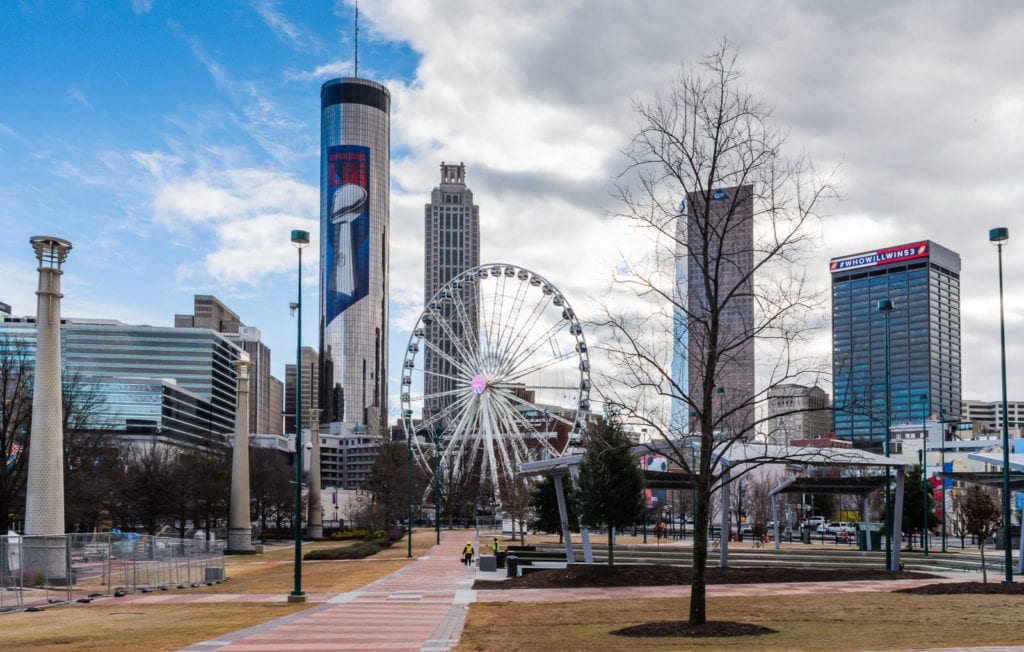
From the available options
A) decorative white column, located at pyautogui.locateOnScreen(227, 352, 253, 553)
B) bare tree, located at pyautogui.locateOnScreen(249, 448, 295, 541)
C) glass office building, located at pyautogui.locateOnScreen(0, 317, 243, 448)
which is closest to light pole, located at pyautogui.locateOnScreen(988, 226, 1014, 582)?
decorative white column, located at pyautogui.locateOnScreen(227, 352, 253, 553)

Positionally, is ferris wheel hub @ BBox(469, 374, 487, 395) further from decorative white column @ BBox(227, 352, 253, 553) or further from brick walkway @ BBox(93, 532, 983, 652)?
brick walkway @ BBox(93, 532, 983, 652)

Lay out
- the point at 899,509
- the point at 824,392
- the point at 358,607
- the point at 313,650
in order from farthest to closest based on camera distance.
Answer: the point at 899,509 < the point at 358,607 < the point at 824,392 < the point at 313,650

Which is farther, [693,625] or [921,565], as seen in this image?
[921,565]

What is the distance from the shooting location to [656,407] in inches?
1011

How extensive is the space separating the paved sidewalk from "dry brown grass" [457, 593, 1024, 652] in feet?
2.96

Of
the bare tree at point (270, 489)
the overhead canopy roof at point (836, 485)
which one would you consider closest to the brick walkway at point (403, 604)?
the overhead canopy roof at point (836, 485)

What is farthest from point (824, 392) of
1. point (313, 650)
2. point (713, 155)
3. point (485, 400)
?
point (485, 400)

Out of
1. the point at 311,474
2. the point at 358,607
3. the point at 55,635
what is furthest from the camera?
the point at 311,474

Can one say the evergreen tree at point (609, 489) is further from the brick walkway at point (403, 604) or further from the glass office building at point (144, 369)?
the glass office building at point (144, 369)

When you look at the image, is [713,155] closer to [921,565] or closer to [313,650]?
[313,650]

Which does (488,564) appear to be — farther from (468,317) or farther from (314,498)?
(468,317)

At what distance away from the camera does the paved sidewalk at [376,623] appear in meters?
19.7

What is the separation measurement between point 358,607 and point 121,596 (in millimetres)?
11837

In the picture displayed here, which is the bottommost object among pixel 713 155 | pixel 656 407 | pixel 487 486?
pixel 487 486
